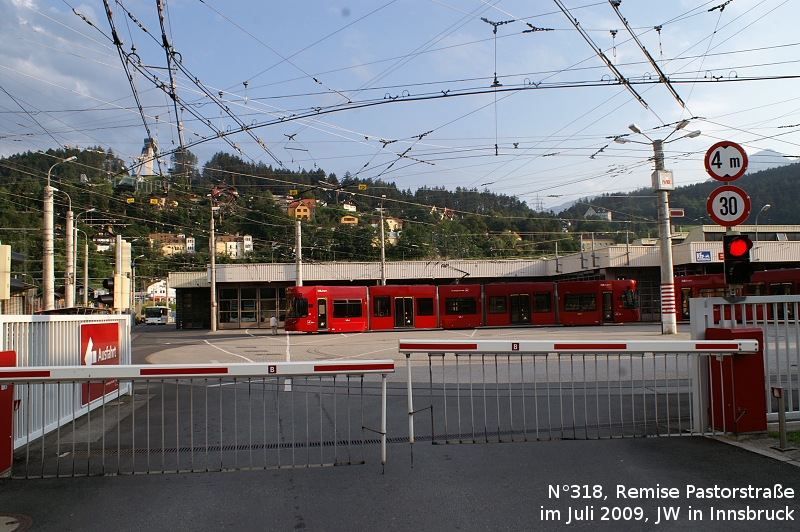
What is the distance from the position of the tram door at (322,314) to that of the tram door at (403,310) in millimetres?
4477

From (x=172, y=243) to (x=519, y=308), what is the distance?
35583 millimetres

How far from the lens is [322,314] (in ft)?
110

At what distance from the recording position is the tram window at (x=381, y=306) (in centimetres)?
3509

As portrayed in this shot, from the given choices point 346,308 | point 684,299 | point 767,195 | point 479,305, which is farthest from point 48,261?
point 767,195

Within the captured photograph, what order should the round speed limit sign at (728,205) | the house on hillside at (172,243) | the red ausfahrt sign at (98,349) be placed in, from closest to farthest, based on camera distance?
the round speed limit sign at (728,205), the red ausfahrt sign at (98,349), the house on hillside at (172,243)

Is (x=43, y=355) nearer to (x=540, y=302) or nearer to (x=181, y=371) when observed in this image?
(x=181, y=371)

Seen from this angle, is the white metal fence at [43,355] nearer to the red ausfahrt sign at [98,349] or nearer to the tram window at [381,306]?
the red ausfahrt sign at [98,349]

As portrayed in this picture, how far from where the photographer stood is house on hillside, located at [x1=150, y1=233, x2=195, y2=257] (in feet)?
167

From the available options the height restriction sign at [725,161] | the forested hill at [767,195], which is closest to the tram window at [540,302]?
the forested hill at [767,195]

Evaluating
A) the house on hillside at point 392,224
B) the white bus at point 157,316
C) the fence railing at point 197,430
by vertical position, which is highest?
the house on hillside at point 392,224

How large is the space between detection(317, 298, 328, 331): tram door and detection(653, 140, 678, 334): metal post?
59.1 feet

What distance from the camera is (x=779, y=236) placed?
182 ft

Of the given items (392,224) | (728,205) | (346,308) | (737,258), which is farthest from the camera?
(392,224)

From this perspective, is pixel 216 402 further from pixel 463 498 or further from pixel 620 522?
pixel 620 522
